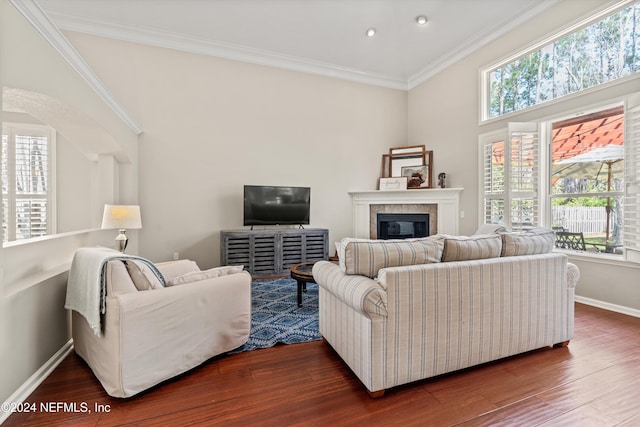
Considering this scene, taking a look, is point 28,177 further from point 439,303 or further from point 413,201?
point 413,201

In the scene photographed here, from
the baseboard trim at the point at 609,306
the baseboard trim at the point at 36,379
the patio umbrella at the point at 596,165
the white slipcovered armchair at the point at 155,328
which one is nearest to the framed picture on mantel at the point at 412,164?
the patio umbrella at the point at 596,165

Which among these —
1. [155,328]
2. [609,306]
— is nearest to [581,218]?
[609,306]

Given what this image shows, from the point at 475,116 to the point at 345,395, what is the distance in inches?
182

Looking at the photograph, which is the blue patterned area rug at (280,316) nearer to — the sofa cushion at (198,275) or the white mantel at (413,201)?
the sofa cushion at (198,275)

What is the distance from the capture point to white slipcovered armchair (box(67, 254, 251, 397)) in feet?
5.45

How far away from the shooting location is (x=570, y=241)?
3.61m

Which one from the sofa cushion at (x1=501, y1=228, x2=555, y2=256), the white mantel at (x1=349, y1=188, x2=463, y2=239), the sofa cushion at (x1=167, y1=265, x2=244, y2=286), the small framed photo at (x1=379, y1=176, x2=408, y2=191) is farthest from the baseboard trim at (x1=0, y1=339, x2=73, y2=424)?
the small framed photo at (x1=379, y1=176, x2=408, y2=191)

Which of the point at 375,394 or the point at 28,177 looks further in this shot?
the point at 28,177

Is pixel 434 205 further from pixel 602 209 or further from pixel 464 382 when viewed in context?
pixel 464 382

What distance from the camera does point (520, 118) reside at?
4047mm

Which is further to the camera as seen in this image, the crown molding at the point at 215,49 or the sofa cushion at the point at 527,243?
the crown molding at the point at 215,49

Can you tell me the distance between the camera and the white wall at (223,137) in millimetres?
4344

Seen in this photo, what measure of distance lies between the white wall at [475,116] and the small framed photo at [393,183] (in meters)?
0.63

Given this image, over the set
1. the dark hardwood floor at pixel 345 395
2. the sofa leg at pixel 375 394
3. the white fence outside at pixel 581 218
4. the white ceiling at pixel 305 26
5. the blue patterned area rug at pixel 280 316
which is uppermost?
the white ceiling at pixel 305 26
